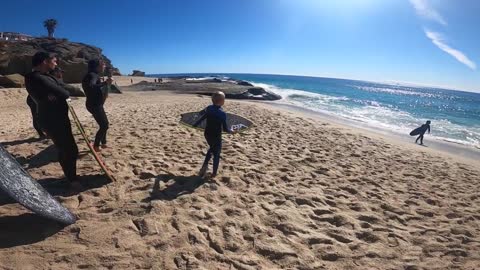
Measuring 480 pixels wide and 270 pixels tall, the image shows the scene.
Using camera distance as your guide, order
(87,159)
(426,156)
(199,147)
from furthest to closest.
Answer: (426,156) → (199,147) → (87,159)

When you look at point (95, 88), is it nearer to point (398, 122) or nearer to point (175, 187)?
point (175, 187)

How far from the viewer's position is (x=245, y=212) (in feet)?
13.7

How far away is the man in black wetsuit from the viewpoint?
3.69 meters

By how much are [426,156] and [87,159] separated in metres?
8.99

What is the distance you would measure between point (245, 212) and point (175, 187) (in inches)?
49.6

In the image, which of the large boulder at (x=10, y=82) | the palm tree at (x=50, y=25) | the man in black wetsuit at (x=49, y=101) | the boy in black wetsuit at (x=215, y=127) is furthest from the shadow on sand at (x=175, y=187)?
the palm tree at (x=50, y=25)

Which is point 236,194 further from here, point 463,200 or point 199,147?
point 463,200

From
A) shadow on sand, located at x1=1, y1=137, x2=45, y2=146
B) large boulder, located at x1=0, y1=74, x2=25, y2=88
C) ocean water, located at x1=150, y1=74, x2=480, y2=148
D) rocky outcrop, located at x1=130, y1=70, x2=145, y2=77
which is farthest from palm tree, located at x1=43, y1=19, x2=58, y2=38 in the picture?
shadow on sand, located at x1=1, y1=137, x2=45, y2=146

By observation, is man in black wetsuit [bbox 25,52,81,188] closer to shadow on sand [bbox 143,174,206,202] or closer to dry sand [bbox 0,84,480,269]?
dry sand [bbox 0,84,480,269]

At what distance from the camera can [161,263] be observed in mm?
2977

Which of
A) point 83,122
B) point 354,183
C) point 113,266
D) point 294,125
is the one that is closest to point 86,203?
point 113,266

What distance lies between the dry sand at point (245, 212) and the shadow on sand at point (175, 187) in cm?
2

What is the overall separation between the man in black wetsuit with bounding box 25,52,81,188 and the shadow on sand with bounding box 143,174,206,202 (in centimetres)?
132

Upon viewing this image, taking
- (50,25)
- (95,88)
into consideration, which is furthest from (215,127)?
(50,25)
